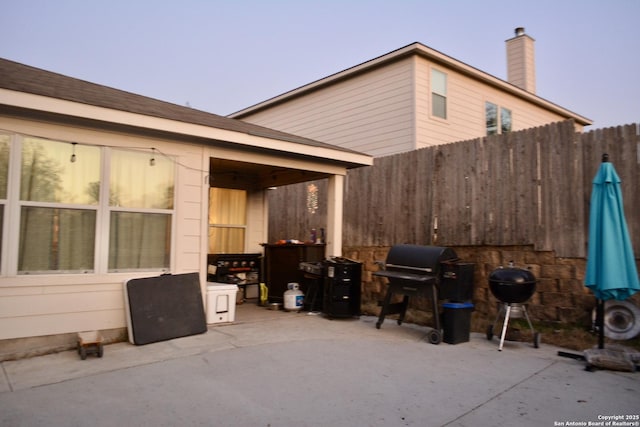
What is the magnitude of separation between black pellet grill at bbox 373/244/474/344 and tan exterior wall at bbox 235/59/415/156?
15.3 ft

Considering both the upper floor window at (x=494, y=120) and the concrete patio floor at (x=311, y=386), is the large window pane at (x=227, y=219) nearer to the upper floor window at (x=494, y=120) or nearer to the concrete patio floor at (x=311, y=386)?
the concrete patio floor at (x=311, y=386)

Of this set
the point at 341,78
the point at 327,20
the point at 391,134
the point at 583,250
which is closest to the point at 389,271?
the point at 583,250

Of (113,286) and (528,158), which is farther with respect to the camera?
(528,158)

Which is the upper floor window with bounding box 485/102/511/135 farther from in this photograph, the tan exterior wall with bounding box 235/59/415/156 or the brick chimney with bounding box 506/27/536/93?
the tan exterior wall with bounding box 235/59/415/156

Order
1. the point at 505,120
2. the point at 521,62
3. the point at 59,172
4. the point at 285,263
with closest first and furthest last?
the point at 59,172, the point at 285,263, the point at 505,120, the point at 521,62

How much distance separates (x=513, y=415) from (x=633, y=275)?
2.27 metres

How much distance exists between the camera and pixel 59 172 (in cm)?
464

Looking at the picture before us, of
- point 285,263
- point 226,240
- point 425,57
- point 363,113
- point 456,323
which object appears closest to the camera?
point 456,323

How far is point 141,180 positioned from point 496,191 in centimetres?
488

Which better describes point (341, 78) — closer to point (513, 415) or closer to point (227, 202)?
point (227, 202)

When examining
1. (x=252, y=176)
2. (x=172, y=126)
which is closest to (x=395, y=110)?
(x=252, y=176)

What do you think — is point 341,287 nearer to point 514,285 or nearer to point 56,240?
point 514,285

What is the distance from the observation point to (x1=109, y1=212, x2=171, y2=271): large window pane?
4.96 meters

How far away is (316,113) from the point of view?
1222 centimetres
